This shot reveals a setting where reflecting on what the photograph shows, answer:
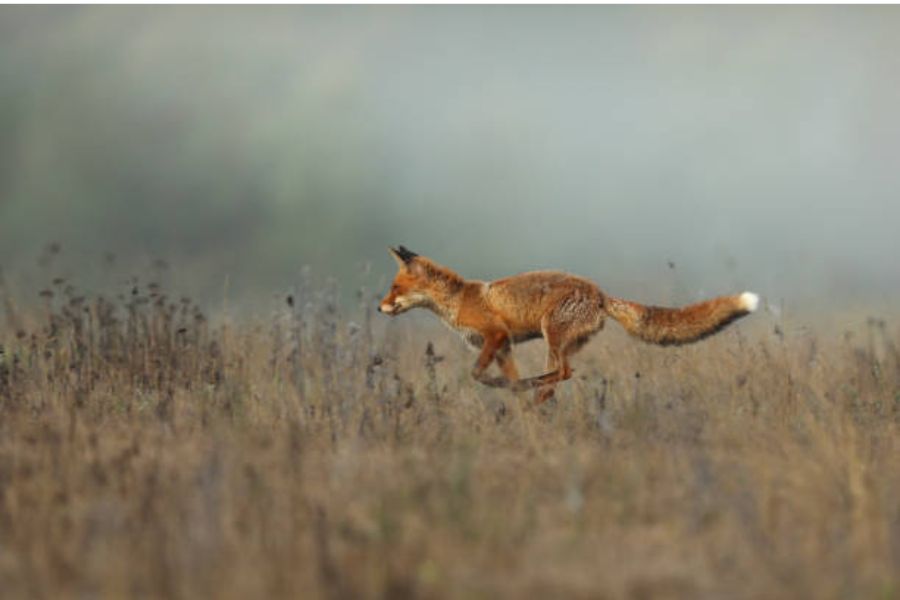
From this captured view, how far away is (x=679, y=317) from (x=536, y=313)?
4.06ft

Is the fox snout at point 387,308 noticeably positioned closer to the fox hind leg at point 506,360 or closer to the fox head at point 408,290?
the fox head at point 408,290

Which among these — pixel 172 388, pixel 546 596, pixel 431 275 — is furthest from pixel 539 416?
pixel 546 596

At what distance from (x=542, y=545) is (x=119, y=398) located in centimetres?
542

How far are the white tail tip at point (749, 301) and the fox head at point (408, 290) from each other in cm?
288

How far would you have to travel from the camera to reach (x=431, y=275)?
34.3 feet

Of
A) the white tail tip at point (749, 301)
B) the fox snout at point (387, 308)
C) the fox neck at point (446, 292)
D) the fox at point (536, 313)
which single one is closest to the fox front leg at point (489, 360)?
the fox at point (536, 313)

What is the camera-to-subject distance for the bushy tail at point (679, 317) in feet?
30.2

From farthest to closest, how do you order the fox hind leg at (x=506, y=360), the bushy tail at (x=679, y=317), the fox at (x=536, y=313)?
the fox hind leg at (x=506, y=360) → the fox at (x=536, y=313) → the bushy tail at (x=679, y=317)

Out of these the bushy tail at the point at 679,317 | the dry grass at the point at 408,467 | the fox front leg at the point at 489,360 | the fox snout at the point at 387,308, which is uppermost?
the fox snout at the point at 387,308

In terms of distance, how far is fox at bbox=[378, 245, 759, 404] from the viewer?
948 centimetres

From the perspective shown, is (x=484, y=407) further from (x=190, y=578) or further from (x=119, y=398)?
(x=190, y=578)

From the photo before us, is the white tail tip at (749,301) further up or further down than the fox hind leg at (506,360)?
further up

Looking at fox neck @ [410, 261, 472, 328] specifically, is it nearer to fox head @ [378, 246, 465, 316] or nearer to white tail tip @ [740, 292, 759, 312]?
fox head @ [378, 246, 465, 316]

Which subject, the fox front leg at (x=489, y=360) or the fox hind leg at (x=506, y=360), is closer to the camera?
the fox front leg at (x=489, y=360)
